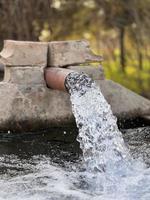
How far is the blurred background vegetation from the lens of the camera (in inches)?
359

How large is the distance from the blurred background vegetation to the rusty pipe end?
2200 millimetres

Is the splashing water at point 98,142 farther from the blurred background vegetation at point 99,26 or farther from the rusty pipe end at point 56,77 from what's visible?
the blurred background vegetation at point 99,26

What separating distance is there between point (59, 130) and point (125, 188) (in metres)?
2.33

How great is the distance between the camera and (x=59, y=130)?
22.7ft

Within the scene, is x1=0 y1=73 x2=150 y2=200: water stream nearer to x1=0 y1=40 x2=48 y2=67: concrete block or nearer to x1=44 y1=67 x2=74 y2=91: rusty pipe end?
x1=44 y1=67 x2=74 y2=91: rusty pipe end

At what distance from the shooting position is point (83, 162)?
5559 millimetres

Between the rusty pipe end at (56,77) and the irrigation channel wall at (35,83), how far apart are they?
3.3 inches

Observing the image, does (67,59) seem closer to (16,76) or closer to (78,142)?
(16,76)

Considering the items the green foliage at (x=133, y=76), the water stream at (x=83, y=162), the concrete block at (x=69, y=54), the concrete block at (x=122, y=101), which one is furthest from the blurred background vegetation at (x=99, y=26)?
the water stream at (x=83, y=162)

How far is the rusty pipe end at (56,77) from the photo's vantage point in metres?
6.43

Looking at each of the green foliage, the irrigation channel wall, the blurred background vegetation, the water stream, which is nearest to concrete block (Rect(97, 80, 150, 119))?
the irrigation channel wall

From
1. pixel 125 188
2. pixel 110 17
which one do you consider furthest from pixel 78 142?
pixel 110 17

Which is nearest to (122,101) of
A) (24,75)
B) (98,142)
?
(24,75)

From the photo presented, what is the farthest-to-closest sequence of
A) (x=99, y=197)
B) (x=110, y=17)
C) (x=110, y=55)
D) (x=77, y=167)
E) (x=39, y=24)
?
(x=110, y=55) → (x=110, y=17) → (x=39, y=24) → (x=77, y=167) → (x=99, y=197)
